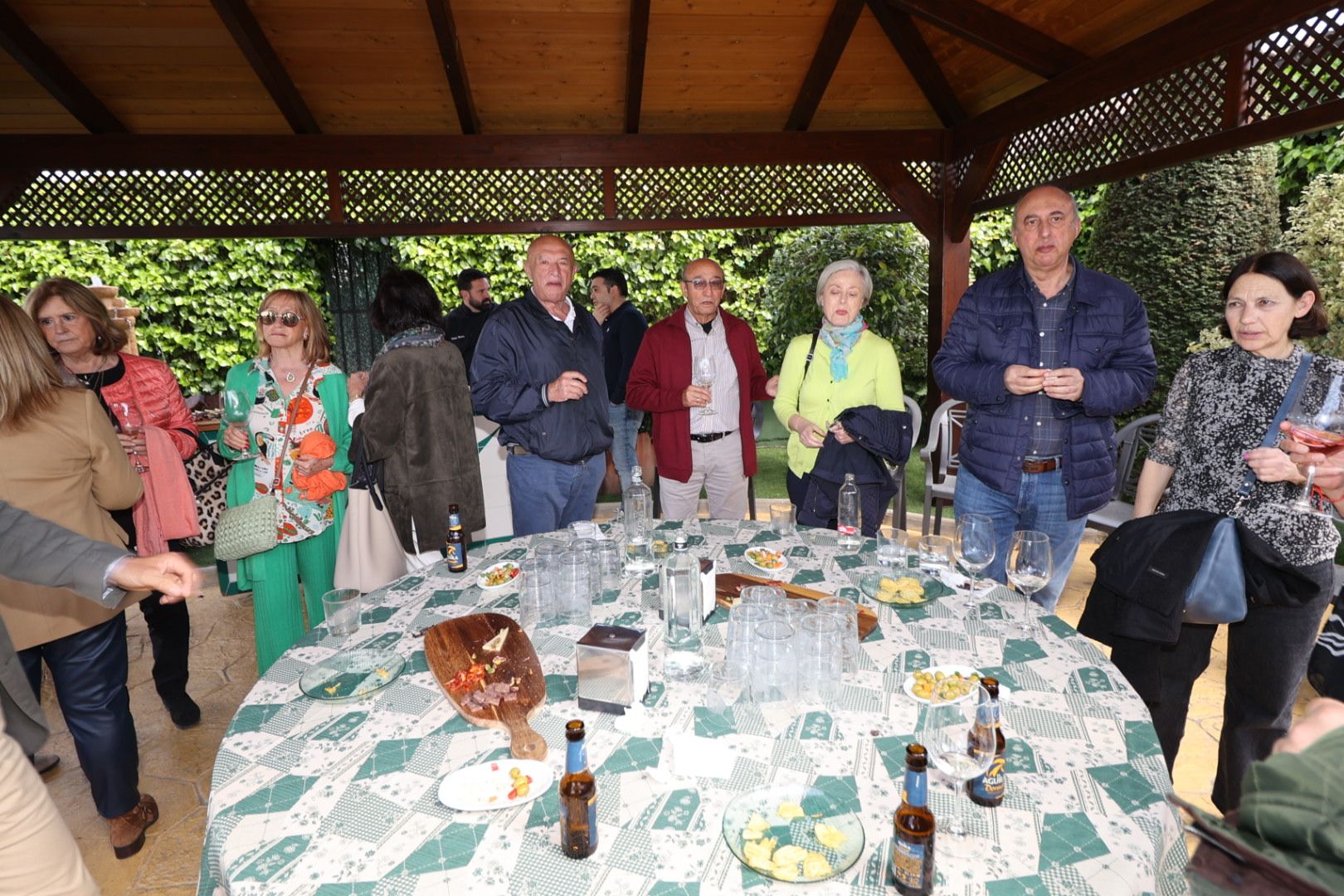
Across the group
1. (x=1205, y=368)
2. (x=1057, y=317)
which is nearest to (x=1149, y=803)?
(x=1205, y=368)

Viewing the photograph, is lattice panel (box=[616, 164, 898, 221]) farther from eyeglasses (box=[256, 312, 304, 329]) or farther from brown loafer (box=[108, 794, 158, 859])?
brown loafer (box=[108, 794, 158, 859])

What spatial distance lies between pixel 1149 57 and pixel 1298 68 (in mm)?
835

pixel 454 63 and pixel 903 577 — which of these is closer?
pixel 903 577

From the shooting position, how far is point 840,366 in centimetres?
320

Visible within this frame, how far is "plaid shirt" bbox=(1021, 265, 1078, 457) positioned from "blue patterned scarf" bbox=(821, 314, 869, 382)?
2.20 ft

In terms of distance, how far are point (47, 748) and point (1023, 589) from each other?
394cm

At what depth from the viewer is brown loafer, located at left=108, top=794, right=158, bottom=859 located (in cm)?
259

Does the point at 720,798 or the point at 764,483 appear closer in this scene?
the point at 720,798

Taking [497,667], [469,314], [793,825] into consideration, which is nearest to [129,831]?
[497,667]

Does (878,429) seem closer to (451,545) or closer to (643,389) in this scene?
(643,389)

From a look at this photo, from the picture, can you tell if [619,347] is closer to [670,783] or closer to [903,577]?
[903,577]

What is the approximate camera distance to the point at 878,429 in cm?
305

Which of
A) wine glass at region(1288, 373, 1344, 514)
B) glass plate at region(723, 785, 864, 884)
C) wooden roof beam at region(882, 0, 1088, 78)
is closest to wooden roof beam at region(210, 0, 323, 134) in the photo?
wooden roof beam at region(882, 0, 1088, 78)

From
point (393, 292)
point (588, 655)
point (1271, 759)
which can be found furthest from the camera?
point (393, 292)
